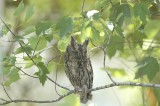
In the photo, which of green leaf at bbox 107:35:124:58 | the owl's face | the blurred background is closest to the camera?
the owl's face

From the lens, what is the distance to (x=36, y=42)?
1.39 m

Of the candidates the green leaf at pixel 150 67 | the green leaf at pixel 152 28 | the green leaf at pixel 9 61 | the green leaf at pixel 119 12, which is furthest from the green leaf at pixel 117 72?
the green leaf at pixel 9 61

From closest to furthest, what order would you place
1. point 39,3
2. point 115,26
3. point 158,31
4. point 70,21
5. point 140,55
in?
point 70,21, point 115,26, point 158,31, point 140,55, point 39,3

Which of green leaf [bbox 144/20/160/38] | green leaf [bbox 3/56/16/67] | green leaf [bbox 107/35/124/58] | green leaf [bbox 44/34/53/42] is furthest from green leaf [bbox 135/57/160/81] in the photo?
green leaf [bbox 3/56/16/67]

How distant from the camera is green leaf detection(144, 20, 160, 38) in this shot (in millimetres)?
1720

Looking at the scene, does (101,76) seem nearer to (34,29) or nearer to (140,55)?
(140,55)

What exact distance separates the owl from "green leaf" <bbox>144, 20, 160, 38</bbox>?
37 cm

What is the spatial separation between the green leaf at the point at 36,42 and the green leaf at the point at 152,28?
1.63ft

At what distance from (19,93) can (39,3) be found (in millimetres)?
710

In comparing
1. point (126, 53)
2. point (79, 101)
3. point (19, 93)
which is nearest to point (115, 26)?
point (79, 101)

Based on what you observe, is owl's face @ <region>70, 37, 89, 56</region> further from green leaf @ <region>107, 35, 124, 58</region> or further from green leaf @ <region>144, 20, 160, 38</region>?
green leaf @ <region>144, 20, 160, 38</region>

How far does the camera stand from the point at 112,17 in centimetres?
138

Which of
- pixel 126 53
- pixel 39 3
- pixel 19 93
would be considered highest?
pixel 39 3

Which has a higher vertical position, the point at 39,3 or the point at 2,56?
the point at 39,3
